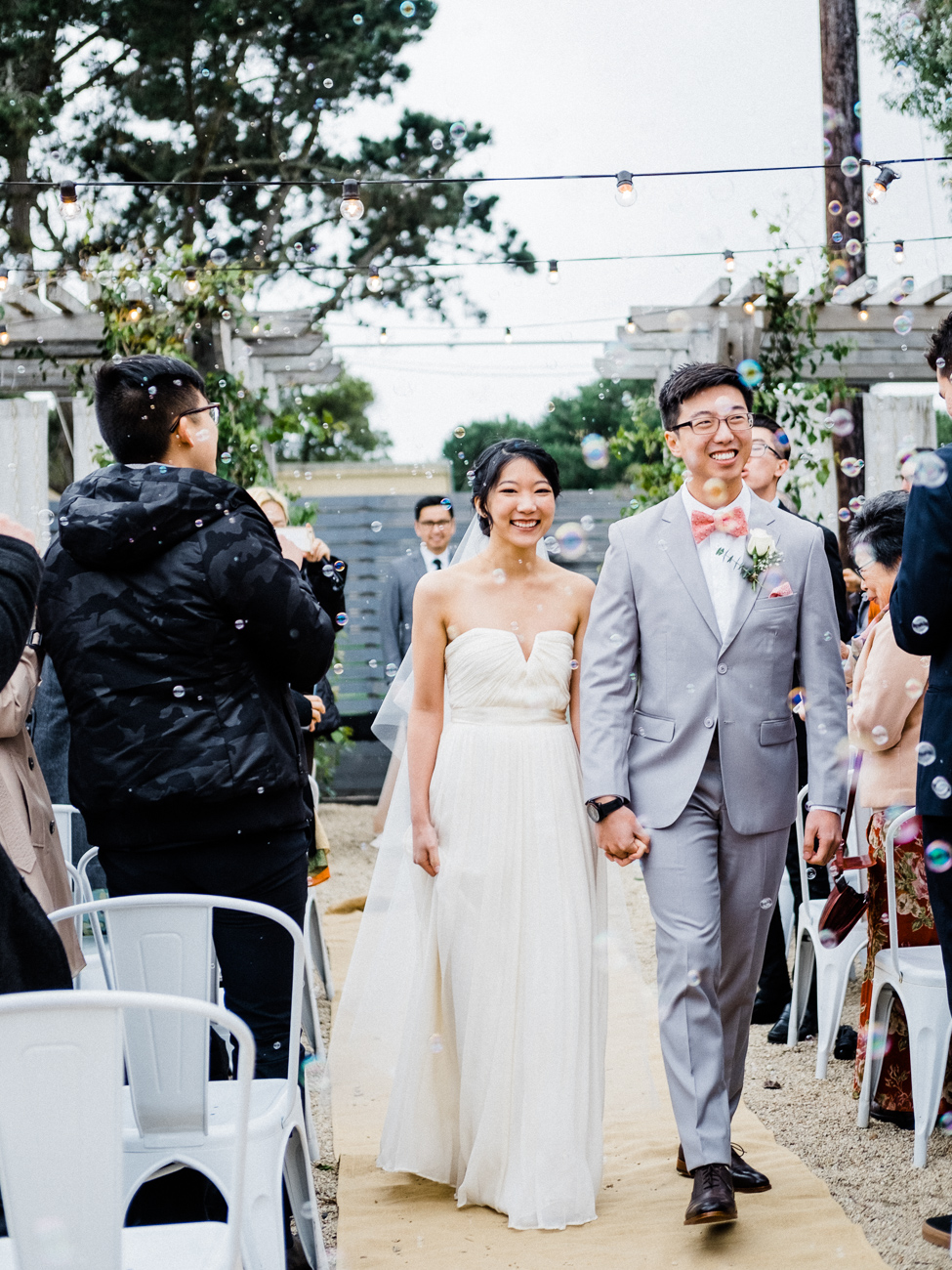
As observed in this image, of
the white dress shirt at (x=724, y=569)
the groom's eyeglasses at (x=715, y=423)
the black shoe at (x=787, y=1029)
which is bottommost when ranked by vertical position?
the black shoe at (x=787, y=1029)

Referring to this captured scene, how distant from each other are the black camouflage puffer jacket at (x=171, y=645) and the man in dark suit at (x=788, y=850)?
2269mm

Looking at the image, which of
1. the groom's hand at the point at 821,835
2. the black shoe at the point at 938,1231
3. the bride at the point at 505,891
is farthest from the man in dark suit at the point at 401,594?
the black shoe at the point at 938,1231

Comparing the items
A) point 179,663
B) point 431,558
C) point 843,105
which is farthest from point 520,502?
point 843,105

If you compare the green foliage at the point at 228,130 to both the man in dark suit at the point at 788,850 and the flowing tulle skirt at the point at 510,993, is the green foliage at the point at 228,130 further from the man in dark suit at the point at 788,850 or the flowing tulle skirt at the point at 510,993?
the flowing tulle skirt at the point at 510,993

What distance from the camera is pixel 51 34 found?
1270cm

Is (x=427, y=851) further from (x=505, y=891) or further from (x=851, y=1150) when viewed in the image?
(x=851, y=1150)

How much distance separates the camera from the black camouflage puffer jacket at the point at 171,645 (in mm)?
2594

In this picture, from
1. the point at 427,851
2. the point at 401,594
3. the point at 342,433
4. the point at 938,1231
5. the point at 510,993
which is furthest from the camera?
the point at 342,433

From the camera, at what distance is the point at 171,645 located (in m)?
2.62

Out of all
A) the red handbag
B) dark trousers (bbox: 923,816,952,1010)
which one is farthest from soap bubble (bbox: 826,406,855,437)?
dark trousers (bbox: 923,816,952,1010)

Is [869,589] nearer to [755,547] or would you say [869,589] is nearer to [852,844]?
[755,547]

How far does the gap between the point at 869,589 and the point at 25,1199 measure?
3046mm

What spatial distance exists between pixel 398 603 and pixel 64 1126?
6.73 meters

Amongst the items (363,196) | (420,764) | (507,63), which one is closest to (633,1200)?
(420,764)
